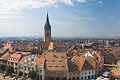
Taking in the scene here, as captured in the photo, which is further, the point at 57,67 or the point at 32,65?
the point at 32,65

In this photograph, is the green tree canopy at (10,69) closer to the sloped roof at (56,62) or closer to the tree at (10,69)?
the tree at (10,69)

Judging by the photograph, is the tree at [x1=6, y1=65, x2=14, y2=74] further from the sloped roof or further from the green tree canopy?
the sloped roof

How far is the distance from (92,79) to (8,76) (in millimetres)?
34808

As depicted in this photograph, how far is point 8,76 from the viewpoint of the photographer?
52188 millimetres

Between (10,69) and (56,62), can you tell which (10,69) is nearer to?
(10,69)

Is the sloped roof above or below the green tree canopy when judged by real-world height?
above

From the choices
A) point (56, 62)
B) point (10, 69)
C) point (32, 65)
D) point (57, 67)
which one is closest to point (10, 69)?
point (10, 69)

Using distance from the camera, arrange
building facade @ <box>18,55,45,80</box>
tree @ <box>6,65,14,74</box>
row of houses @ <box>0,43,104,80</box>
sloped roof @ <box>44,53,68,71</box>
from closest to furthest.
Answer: row of houses @ <box>0,43,104,80</box>, sloped roof @ <box>44,53,68,71</box>, building facade @ <box>18,55,45,80</box>, tree @ <box>6,65,14,74</box>

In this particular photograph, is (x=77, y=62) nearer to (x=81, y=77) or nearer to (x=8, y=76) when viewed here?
(x=81, y=77)

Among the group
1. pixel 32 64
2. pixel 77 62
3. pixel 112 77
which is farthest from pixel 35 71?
pixel 112 77

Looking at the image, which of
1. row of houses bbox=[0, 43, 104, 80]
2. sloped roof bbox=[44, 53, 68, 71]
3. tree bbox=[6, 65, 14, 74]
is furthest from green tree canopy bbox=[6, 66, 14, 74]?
sloped roof bbox=[44, 53, 68, 71]

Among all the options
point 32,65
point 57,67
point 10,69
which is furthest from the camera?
point 10,69

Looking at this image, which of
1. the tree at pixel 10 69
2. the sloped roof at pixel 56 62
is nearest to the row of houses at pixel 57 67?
the sloped roof at pixel 56 62

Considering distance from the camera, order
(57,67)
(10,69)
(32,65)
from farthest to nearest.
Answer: (10,69), (32,65), (57,67)
